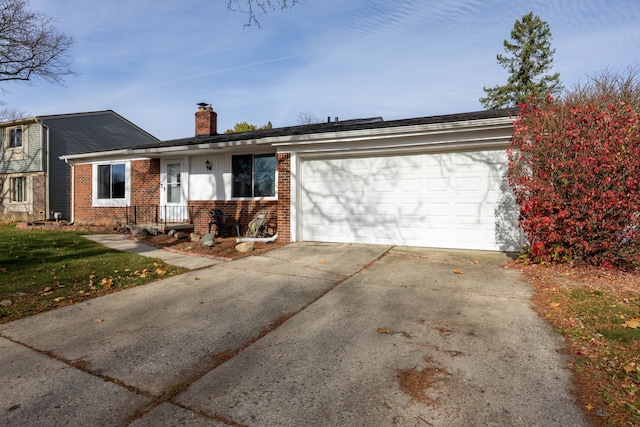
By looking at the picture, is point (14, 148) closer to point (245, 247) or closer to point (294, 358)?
point (245, 247)

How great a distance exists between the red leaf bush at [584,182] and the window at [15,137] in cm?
2518

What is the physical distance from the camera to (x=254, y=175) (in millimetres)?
11164

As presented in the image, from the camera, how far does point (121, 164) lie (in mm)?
13961

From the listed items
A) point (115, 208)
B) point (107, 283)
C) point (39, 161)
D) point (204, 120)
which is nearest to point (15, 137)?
point (39, 161)

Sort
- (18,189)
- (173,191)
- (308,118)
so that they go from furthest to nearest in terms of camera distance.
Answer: (308,118) < (18,189) < (173,191)

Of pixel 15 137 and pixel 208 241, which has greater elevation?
pixel 15 137

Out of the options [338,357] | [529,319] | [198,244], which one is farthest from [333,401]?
[198,244]

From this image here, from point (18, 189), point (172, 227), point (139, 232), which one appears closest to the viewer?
point (139, 232)

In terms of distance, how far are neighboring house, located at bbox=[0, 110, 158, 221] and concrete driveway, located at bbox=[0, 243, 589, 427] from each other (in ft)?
61.0

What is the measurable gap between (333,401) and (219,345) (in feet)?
4.65

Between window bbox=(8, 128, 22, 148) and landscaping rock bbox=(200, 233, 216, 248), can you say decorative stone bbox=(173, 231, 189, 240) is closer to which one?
landscaping rock bbox=(200, 233, 216, 248)

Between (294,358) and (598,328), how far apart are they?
303cm

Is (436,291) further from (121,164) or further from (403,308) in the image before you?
(121,164)

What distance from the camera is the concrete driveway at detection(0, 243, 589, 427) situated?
233 cm
